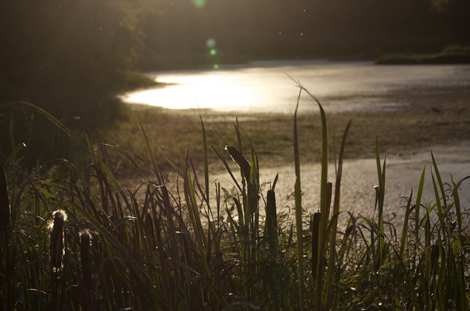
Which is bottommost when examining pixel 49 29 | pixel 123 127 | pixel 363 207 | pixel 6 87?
pixel 363 207

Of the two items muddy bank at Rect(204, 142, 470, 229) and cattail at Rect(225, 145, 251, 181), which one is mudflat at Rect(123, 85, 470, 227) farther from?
cattail at Rect(225, 145, 251, 181)

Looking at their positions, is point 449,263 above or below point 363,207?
above

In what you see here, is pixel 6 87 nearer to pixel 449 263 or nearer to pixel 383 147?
pixel 383 147

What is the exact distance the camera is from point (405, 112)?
1085 centimetres

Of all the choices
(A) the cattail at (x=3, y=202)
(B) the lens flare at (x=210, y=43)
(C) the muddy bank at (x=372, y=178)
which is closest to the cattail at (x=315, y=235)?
(A) the cattail at (x=3, y=202)

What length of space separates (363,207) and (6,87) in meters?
8.08

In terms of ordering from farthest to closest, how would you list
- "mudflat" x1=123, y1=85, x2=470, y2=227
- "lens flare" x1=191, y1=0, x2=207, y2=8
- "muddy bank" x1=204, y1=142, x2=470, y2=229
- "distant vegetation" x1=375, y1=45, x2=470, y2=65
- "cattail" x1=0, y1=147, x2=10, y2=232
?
"lens flare" x1=191, y1=0, x2=207, y2=8 < "distant vegetation" x1=375, y1=45, x2=470, y2=65 < "mudflat" x1=123, y1=85, x2=470, y2=227 < "muddy bank" x1=204, y1=142, x2=470, y2=229 < "cattail" x1=0, y1=147, x2=10, y2=232

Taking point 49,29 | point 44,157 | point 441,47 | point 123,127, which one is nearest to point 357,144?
point 123,127

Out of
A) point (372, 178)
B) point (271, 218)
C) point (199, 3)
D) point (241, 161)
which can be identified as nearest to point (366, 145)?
point (372, 178)

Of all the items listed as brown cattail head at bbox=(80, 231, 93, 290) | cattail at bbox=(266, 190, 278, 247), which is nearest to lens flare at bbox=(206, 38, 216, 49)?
cattail at bbox=(266, 190, 278, 247)

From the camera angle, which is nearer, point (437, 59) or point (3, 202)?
point (3, 202)

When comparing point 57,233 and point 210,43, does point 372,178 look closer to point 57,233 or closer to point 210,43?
point 57,233

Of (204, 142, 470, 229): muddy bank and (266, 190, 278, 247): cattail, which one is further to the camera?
(204, 142, 470, 229): muddy bank

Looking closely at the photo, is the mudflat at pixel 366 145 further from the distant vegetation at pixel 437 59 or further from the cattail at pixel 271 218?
the distant vegetation at pixel 437 59
